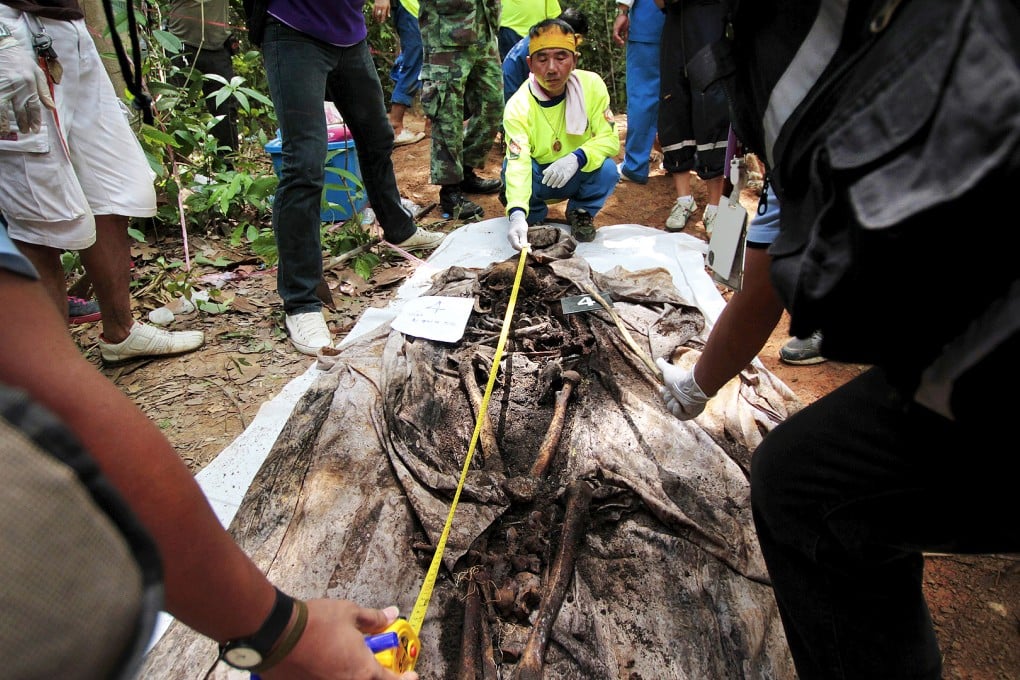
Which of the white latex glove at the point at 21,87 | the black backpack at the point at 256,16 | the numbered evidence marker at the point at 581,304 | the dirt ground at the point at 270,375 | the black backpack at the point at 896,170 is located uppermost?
the black backpack at the point at 896,170

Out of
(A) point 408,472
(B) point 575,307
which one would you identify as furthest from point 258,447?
(B) point 575,307

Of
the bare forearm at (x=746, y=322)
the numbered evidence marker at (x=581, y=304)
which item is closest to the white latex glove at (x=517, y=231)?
the numbered evidence marker at (x=581, y=304)

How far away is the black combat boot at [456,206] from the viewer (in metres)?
4.58

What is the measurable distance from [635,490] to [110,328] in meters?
2.61

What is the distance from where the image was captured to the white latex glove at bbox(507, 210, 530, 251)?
3397 mm

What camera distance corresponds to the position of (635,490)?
1.77 meters

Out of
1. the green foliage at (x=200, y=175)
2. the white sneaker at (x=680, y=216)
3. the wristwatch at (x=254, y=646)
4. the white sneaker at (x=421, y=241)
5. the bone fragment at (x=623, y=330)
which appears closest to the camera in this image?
the wristwatch at (x=254, y=646)

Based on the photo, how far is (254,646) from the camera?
762mm

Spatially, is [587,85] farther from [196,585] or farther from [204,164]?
[196,585]

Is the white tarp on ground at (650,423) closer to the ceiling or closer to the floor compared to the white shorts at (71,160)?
closer to the floor

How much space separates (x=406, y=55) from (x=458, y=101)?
191 cm

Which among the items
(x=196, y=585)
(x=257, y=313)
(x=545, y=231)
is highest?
(x=196, y=585)

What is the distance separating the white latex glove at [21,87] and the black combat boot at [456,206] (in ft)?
9.32

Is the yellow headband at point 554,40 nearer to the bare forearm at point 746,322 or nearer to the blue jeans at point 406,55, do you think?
the blue jeans at point 406,55
